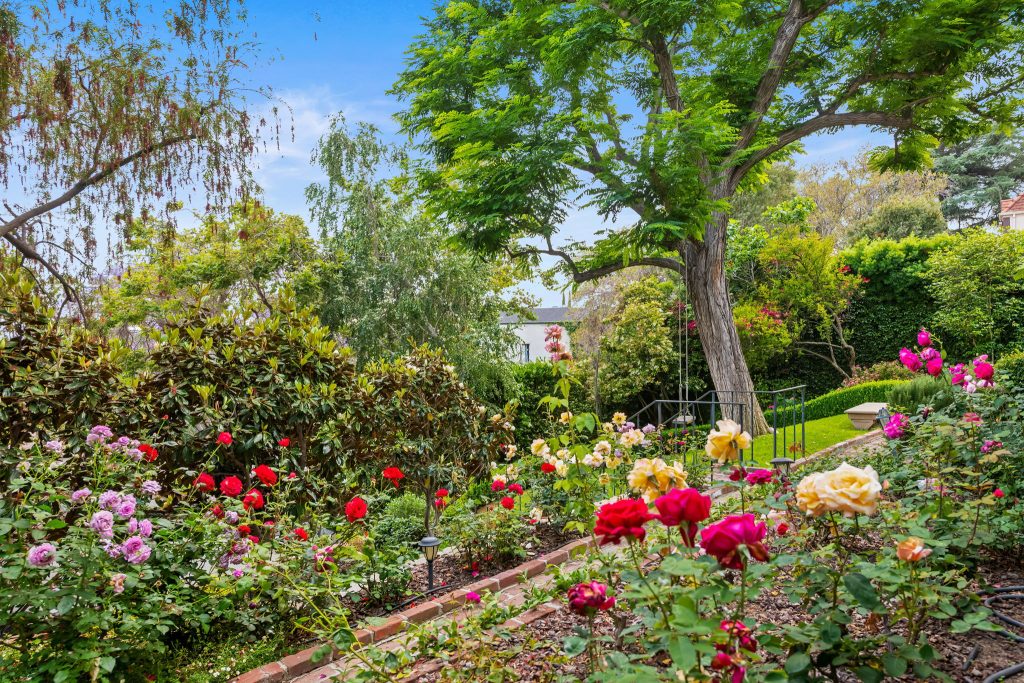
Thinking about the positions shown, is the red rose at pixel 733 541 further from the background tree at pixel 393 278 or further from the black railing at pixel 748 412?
the background tree at pixel 393 278

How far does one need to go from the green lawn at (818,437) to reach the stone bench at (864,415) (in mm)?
120

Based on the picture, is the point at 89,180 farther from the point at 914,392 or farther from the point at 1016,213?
the point at 1016,213

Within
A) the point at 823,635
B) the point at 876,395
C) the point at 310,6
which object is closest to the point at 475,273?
the point at 310,6

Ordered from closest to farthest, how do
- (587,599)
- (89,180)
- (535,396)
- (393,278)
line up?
(587,599)
(89,180)
(393,278)
(535,396)

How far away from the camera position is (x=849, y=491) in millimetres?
1452

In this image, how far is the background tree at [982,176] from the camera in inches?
916

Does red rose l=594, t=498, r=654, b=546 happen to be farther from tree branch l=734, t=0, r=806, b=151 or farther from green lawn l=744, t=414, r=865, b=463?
tree branch l=734, t=0, r=806, b=151

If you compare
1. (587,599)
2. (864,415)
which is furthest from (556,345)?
(864,415)

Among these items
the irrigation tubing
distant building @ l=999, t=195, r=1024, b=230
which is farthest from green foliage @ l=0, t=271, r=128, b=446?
distant building @ l=999, t=195, r=1024, b=230

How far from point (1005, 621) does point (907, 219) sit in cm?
2250

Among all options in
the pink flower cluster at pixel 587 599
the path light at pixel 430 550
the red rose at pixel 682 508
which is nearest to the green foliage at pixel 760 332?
the path light at pixel 430 550

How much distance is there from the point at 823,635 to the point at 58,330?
4170 mm

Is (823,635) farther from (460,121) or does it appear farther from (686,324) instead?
(686,324)

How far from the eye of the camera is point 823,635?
1522mm
